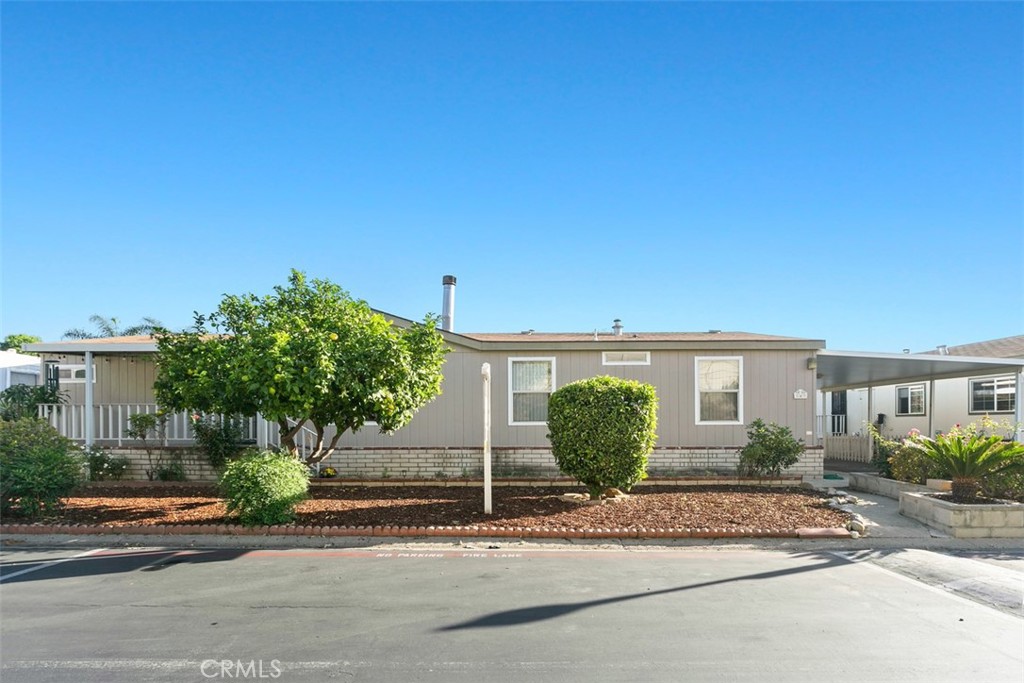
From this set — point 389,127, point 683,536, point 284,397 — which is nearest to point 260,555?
point 284,397

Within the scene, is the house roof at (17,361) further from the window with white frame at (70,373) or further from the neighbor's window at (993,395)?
the neighbor's window at (993,395)

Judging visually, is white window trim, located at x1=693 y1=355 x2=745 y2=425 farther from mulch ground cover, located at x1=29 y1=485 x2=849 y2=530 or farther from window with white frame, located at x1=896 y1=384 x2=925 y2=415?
window with white frame, located at x1=896 y1=384 x2=925 y2=415

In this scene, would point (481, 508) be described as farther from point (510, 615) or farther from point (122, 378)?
point (122, 378)

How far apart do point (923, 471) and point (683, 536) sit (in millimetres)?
5887

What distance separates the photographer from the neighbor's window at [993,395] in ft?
60.4

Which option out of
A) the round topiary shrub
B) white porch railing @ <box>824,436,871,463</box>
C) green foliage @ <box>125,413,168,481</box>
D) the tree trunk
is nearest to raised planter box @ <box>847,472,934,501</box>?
the tree trunk

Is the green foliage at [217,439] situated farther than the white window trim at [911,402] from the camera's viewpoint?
No

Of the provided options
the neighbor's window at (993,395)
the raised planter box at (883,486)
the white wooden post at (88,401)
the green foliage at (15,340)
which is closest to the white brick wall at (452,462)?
the white wooden post at (88,401)

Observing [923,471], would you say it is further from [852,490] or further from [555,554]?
[555,554]

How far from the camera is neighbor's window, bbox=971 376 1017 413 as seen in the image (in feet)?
60.4

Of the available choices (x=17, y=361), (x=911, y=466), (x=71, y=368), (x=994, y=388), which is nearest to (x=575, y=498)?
(x=911, y=466)

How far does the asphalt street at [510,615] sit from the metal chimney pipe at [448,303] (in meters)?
8.83

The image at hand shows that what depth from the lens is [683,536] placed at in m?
8.18

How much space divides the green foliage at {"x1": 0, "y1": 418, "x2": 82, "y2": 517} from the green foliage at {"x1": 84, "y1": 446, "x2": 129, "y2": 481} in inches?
92.5
